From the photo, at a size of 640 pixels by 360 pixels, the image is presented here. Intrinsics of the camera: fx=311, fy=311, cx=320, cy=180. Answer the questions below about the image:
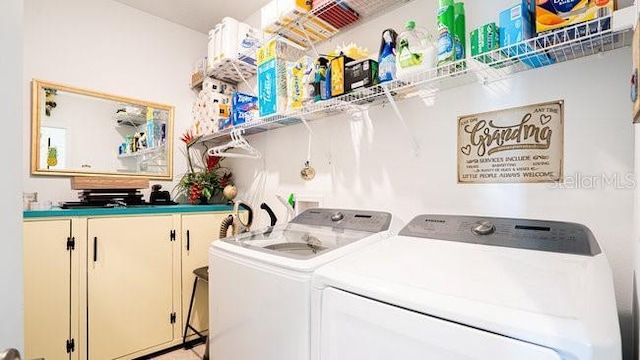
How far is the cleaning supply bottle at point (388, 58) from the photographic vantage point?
1.41 metres

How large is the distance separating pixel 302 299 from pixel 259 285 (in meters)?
0.25

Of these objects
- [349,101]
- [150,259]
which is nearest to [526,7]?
[349,101]

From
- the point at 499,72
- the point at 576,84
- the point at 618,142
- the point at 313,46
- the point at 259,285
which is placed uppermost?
the point at 313,46

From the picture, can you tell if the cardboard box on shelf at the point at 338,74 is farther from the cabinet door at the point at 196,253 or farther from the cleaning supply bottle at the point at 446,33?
the cabinet door at the point at 196,253

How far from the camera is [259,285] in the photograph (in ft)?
3.96

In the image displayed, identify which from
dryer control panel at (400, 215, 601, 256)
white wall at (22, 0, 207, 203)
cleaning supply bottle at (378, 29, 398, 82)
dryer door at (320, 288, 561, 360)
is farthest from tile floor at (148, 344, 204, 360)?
cleaning supply bottle at (378, 29, 398, 82)

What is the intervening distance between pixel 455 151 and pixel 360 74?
0.58 metres

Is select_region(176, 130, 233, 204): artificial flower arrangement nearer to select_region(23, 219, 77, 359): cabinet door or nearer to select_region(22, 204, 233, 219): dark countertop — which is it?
select_region(22, 204, 233, 219): dark countertop

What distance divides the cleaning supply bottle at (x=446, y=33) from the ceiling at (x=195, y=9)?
1840mm

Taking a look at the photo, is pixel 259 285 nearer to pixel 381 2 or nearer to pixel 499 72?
pixel 499 72

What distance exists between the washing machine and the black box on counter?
0.77 m

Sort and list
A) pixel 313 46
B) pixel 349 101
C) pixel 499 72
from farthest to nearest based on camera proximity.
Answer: pixel 313 46 → pixel 349 101 → pixel 499 72

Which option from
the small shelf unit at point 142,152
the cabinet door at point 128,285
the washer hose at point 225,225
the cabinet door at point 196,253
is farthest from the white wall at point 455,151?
the small shelf unit at point 142,152

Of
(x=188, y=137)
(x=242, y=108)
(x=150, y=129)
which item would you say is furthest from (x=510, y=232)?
(x=150, y=129)
